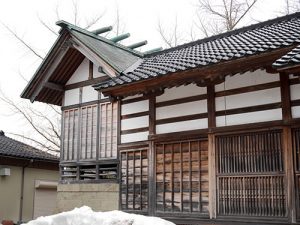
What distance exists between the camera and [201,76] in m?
10.0

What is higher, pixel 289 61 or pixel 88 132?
pixel 289 61

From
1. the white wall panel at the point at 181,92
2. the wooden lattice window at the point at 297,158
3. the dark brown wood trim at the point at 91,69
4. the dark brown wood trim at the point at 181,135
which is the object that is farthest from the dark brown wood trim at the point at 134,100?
the wooden lattice window at the point at 297,158

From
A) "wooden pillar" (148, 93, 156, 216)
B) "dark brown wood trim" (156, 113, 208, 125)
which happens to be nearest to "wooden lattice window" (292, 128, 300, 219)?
"dark brown wood trim" (156, 113, 208, 125)

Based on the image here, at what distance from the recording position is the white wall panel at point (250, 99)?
31.4ft

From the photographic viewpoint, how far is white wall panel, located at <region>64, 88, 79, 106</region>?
1420 centimetres

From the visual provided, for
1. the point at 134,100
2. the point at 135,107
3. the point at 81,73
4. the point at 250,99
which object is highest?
the point at 81,73

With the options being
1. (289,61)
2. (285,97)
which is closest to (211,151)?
(285,97)

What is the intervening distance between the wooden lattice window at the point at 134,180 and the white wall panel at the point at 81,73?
11.1 ft

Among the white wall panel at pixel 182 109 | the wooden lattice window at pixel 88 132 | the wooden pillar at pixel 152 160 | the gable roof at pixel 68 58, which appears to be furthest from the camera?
the wooden lattice window at pixel 88 132

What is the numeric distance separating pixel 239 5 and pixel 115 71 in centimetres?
1666

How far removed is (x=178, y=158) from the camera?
36.1ft

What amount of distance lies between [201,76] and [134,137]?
10.6 ft

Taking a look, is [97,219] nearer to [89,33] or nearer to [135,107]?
[135,107]

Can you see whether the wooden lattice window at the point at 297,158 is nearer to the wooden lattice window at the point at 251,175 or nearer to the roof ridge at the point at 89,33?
the wooden lattice window at the point at 251,175
